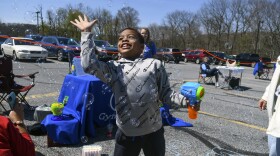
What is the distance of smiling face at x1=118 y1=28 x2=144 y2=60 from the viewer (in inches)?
88.5

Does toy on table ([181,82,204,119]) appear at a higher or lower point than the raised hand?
lower

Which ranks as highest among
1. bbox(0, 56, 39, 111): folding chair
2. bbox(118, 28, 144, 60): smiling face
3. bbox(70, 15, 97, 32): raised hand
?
bbox(70, 15, 97, 32): raised hand

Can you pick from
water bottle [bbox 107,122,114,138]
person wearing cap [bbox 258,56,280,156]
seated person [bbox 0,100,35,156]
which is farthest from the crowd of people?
water bottle [bbox 107,122,114,138]

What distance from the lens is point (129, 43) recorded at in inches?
88.5

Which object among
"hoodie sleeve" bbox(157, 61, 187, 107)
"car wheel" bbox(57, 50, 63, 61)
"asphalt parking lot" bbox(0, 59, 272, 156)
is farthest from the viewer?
"car wheel" bbox(57, 50, 63, 61)

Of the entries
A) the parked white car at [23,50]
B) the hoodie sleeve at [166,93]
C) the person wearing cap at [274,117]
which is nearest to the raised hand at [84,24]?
the hoodie sleeve at [166,93]

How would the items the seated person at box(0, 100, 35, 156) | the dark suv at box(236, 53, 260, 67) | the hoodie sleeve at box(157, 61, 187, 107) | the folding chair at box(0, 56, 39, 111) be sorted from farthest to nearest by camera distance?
the dark suv at box(236, 53, 260, 67)
the folding chair at box(0, 56, 39, 111)
the hoodie sleeve at box(157, 61, 187, 107)
the seated person at box(0, 100, 35, 156)

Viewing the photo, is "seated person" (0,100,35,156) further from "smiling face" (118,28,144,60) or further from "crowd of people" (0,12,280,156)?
"smiling face" (118,28,144,60)

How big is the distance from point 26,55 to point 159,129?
15.8 metres

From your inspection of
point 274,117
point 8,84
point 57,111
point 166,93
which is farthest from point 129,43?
point 8,84

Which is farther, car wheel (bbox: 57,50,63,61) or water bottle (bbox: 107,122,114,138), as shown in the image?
car wheel (bbox: 57,50,63,61)

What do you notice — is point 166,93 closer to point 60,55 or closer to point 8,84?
point 8,84

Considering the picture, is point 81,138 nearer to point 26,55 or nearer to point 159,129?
point 159,129

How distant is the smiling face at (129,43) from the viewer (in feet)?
7.38
